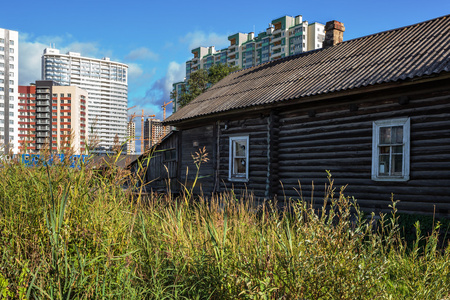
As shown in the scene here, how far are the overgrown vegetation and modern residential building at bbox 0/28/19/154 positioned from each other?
99722 mm

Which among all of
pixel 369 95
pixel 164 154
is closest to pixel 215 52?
pixel 164 154

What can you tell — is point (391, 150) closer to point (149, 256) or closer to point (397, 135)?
point (397, 135)

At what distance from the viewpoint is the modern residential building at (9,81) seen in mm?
92188

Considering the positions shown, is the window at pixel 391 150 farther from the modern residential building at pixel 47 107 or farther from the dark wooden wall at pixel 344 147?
the modern residential building at pixel 47 107

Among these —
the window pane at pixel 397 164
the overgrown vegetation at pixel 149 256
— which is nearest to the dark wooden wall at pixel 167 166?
the window pane at pixel 397 164

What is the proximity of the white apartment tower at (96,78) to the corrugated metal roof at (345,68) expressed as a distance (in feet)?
521

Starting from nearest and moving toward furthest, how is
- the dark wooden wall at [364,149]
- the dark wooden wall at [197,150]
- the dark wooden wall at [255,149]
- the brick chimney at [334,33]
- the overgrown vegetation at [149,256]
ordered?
1. the overgrown vegetation at [149,256]
2. the dark wooden wall at [364,149]
3. the dark wooden wall at [255,149]
4. the brick chimney at [334,33]
5. the dark wooden wall at [197,150]

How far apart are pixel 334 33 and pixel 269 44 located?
9123cm

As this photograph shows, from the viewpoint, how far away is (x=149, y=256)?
3.82m

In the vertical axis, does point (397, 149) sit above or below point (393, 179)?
above

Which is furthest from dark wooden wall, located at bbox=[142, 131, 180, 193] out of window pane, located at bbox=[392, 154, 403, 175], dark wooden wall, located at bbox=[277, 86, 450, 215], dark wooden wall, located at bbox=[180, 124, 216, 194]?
window pane, located at bbox=[392, 154, 403, 175]

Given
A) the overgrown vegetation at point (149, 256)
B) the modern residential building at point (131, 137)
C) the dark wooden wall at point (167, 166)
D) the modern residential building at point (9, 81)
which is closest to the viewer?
the overgrown vegetation at point (149, 256)

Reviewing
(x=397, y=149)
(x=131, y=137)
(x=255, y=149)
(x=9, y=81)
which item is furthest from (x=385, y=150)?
(x=9, y=81)

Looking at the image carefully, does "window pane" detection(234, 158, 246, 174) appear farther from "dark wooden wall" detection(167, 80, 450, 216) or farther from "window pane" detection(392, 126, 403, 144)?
"window pane" detection(392, 126, 403, 144)
